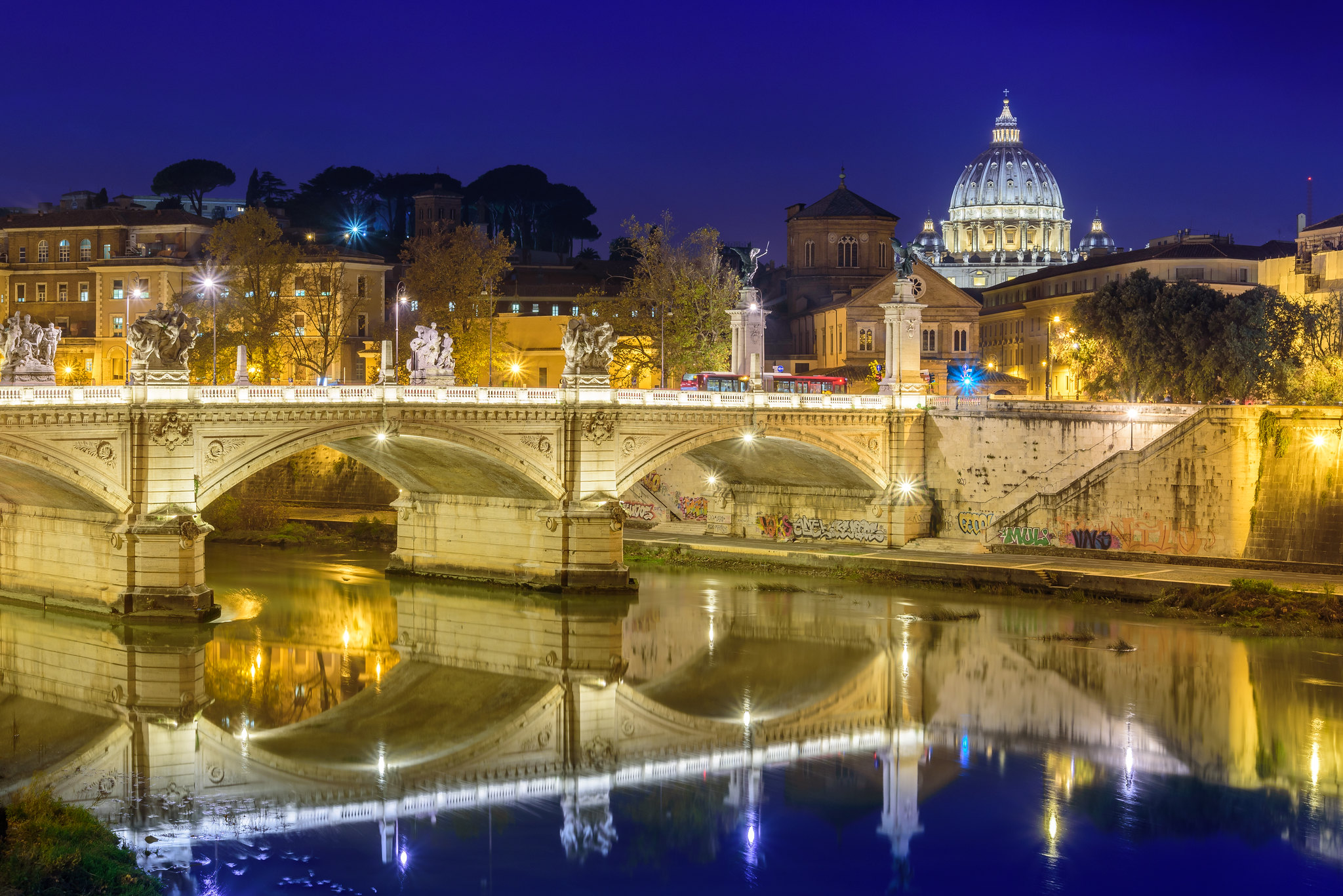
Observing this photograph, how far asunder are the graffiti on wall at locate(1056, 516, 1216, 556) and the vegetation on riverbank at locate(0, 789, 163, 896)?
3118 cm

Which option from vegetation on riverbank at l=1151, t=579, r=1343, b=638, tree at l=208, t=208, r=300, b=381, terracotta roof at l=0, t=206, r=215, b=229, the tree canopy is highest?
the tree canopy

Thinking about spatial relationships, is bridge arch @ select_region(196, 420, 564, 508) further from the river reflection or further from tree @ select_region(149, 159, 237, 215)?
tree @ select_region(149, 159, 237, 215)

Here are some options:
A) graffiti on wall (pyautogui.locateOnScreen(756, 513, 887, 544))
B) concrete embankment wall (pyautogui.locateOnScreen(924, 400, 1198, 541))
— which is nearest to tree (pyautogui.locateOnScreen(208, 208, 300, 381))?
graffiti on wall (pyautogui.locateOnScreen(756, 513, 887, 544))

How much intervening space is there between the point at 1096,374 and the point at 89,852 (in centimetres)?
4868

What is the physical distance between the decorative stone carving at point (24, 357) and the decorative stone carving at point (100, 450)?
19.4 ft

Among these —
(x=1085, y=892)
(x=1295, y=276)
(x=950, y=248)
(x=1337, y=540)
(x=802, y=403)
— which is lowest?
(x=1085, y=892)

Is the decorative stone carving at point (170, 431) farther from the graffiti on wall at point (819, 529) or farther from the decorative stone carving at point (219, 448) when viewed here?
the graffiti on wall at point (819, 529)

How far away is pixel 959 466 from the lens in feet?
163

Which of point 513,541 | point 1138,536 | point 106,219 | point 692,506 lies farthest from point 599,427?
point 106,219

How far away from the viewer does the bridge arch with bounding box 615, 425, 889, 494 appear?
45.2 meters

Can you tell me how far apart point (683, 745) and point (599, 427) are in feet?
50.2

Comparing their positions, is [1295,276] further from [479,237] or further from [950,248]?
[950,248]

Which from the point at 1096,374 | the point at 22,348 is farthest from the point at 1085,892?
the point at 1096,374

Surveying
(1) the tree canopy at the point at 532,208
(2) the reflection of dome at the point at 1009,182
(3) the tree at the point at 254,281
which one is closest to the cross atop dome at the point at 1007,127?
(2) the reflection of dome at the point at 1009,182
